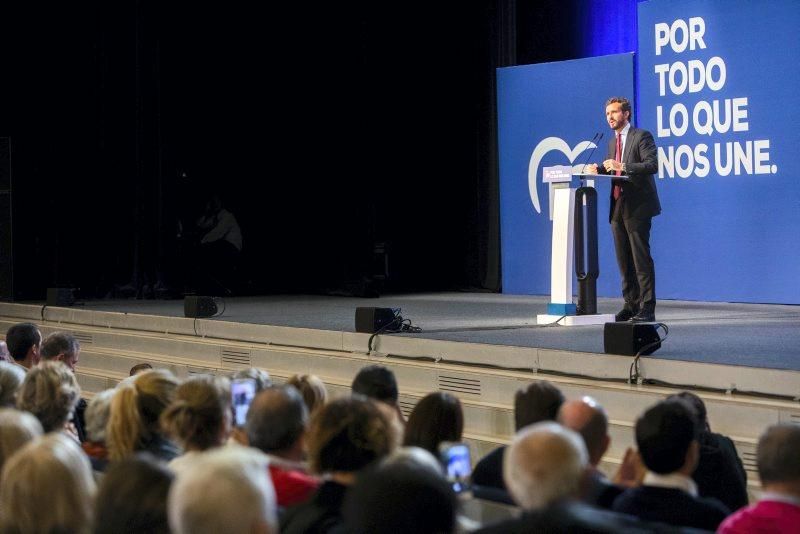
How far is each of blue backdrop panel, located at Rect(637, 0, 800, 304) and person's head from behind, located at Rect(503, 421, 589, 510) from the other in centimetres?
659

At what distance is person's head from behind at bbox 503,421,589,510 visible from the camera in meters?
1.96

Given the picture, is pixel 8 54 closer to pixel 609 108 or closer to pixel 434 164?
pixel 434 164

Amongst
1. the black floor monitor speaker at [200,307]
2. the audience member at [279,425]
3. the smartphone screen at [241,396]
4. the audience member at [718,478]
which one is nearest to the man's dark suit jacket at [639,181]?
the black floor monitor speaker at [200,307]

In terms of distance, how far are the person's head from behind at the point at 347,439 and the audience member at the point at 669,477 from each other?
56 centimetres

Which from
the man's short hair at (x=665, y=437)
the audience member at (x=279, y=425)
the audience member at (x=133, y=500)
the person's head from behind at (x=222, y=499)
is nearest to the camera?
the person's head from behind at (x=222, y=499)

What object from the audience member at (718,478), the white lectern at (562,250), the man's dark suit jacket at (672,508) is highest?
the white lectern at (562,250)

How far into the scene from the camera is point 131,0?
10.5 m

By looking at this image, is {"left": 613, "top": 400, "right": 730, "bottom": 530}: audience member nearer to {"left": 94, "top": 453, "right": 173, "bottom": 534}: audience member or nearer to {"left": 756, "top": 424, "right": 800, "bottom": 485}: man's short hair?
{"left": 756, "top": 424, "right": 800, "bottom": 485}: man's short hair

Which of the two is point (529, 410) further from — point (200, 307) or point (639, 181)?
point (200, 307)

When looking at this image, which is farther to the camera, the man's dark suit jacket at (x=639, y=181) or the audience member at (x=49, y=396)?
the man's dark suit jacket at (x=639, y=181)

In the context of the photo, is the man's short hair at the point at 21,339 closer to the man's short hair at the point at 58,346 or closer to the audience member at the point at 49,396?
the man's short hair at the point at 58,346

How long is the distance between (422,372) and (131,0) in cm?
595

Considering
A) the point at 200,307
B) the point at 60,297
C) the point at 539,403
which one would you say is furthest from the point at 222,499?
the point at 60,297

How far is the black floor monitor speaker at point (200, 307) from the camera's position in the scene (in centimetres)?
792
